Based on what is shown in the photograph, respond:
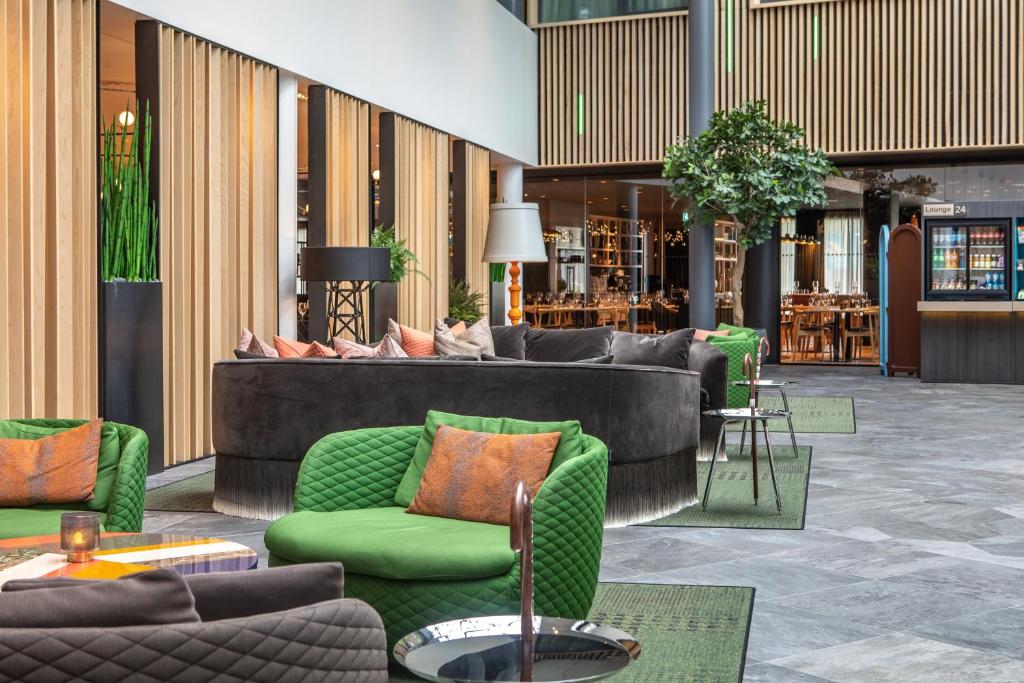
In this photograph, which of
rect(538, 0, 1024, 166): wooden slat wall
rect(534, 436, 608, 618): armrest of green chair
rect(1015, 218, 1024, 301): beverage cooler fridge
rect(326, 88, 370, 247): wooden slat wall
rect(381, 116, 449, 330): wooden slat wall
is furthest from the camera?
rect(538, 0, 1024, 166): wooden slat wall

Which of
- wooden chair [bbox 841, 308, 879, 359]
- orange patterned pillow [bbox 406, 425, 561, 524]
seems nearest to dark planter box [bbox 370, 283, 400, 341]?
orange patterned pillow [bbox 406, 425, 561, 524]

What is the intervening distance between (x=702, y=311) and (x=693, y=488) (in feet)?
29.3

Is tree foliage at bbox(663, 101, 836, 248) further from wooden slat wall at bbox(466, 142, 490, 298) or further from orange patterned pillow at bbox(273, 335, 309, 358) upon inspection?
orange patterned pillow at bbox(273, 335, 309, 358)

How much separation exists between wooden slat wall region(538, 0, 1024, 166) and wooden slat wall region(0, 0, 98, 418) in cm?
954

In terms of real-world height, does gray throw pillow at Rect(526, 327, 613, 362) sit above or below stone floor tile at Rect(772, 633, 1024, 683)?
above

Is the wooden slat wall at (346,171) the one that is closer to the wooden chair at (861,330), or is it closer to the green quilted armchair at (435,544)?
the green quilted armchair at (435,544)

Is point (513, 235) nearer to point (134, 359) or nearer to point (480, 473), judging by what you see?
point (134, 359)

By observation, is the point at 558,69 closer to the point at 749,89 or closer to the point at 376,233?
the point at 749,89

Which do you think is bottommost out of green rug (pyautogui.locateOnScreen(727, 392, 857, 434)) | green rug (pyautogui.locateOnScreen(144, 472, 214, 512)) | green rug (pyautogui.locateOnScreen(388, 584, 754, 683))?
green rug (pyautogui.locateOnScreen(388, 584, 754, 683))

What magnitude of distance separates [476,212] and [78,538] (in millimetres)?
10663

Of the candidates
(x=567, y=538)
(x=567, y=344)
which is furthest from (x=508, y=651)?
(x=567, y=344)

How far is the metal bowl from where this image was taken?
216 centimetres

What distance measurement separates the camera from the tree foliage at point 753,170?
12.2 metres

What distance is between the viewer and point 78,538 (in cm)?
312
